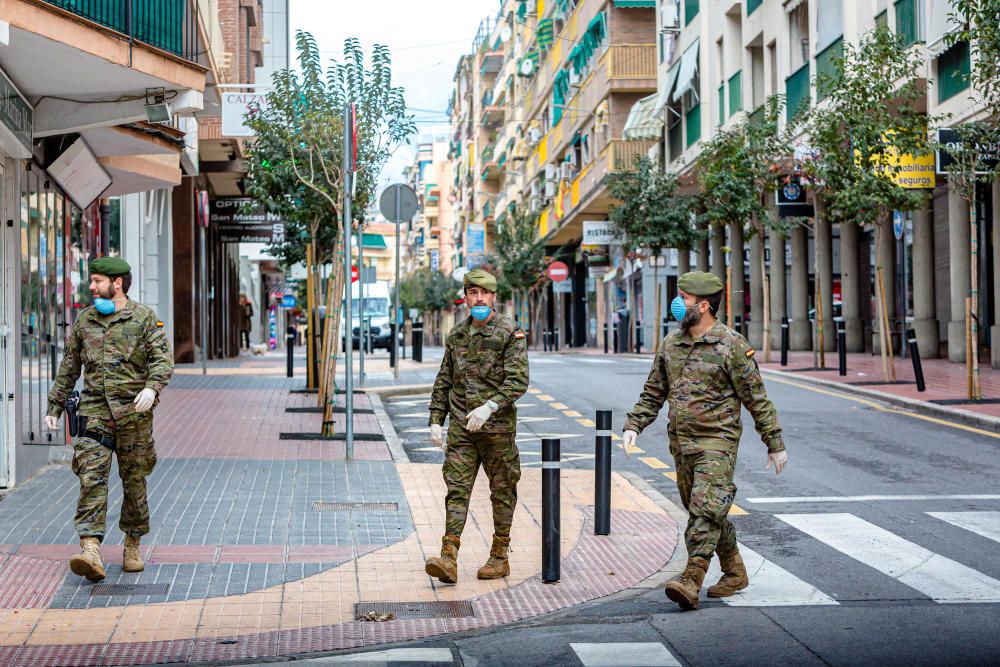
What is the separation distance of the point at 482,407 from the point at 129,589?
2100mm

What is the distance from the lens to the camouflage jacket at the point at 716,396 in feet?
23.7

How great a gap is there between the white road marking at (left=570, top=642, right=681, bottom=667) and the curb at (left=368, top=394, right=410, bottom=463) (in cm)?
710

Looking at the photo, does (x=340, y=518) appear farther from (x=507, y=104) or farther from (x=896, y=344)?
(x=507, y=104)

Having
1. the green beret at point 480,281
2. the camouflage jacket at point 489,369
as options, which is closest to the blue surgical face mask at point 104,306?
the camouflage jacket at point 489,369

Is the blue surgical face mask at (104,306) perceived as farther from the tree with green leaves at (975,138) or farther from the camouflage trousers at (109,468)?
the tree with green leaves at (975,138)

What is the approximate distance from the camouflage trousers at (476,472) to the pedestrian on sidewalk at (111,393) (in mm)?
1635

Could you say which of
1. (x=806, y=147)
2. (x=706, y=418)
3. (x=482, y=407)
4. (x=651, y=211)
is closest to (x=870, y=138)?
(x=806, y=147)

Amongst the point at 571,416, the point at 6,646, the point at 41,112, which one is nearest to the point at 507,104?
the point at 571,416

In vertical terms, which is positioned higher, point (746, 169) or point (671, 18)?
point (671, 18)

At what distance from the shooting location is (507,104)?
81.2 m

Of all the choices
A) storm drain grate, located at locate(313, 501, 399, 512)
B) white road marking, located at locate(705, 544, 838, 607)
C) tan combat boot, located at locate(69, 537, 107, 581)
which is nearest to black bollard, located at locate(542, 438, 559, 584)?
white road marking, located at locate(705, 544, 838, 607)

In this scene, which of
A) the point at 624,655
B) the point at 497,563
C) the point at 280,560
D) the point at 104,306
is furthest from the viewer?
the point at 280,560

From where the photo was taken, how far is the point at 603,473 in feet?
30.5

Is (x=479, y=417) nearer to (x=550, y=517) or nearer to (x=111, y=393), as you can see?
(x=550, y=517)
